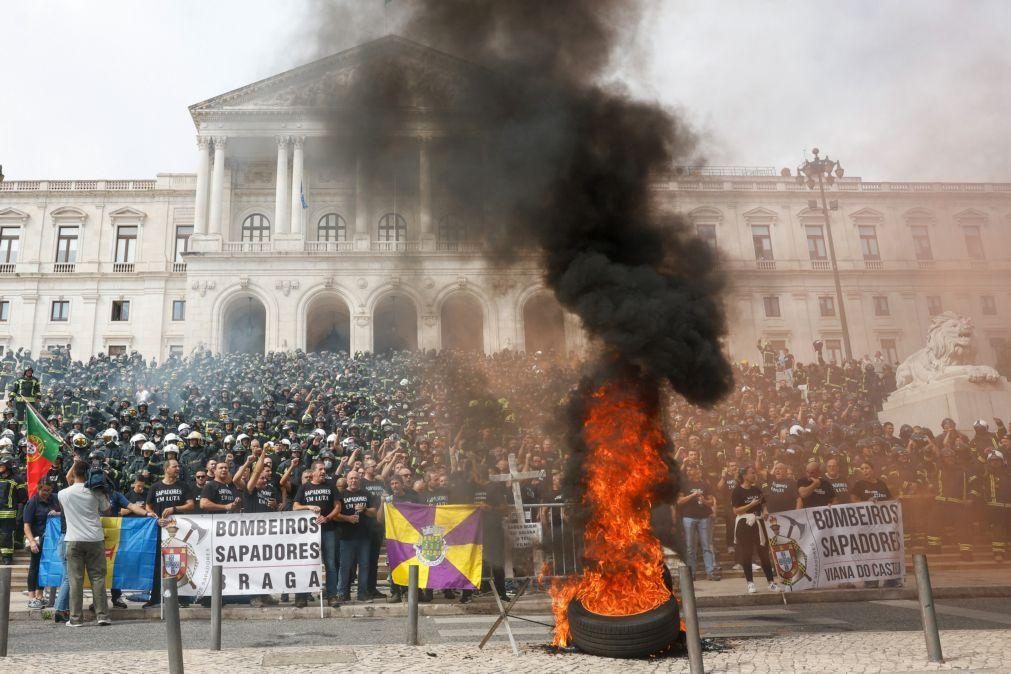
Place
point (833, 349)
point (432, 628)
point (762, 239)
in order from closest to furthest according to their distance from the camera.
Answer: point (432, 628) → point (833, 349) → point (762, 239)

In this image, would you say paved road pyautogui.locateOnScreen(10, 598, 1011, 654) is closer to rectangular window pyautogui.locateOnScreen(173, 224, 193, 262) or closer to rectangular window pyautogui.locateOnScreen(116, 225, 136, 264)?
rectangular window pyautogui.locateOnScreen(173, 224, 193, 262)

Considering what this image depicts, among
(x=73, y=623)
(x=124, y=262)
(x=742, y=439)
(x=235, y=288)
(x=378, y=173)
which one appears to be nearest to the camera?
(x=73, y=623)

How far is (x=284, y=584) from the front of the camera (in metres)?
8.99

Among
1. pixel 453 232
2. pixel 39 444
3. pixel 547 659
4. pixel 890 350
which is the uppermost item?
pixel 890 350

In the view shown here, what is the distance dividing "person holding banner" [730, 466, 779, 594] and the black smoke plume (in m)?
3.10

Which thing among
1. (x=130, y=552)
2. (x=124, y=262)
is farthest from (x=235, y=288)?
(x=130, y=552)

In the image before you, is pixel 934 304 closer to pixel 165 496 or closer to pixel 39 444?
pixel 165 496

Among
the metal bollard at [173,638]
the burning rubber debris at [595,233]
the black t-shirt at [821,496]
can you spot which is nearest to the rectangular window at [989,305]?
the black t-shirt at [821,496]

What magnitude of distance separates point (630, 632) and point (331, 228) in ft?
136

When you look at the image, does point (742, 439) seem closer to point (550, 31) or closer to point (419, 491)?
point (419, 491)

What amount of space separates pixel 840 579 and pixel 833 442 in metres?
8.39

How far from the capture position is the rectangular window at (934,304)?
2034cm

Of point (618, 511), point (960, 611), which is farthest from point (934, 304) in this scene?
point (618, 511)

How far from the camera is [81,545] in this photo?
8211 mm
